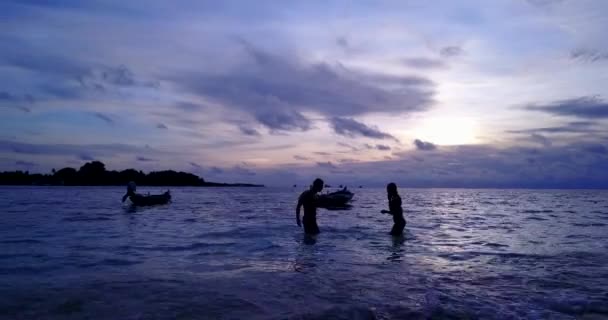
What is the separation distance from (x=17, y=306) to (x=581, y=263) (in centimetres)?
1395

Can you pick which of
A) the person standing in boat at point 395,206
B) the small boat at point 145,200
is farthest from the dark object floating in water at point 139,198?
the person standing in boat at point 395,206

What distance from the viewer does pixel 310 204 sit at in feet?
53.6

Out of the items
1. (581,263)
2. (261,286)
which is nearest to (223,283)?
(261,286)

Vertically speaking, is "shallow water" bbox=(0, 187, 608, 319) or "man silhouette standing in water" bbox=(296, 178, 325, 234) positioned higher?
"man silhouette standing in water" bbox=(296, 178, 325, 234)

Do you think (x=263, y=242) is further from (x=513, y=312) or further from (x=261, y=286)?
(x=513, y=312)

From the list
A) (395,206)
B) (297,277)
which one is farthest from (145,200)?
(297,277)

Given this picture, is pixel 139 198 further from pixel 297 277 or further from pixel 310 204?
pixel 297 277

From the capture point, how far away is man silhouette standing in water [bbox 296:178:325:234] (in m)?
15.5

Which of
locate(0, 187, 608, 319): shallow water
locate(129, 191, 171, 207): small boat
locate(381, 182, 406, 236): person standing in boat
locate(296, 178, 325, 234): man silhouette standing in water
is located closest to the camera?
locate(0, 187, 608, 319): shallow water

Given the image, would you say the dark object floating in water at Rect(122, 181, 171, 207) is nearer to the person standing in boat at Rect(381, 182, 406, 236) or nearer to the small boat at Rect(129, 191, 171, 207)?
the small boat at Rect(129, 191, 171, 207)

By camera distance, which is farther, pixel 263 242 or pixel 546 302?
pixel 263 242

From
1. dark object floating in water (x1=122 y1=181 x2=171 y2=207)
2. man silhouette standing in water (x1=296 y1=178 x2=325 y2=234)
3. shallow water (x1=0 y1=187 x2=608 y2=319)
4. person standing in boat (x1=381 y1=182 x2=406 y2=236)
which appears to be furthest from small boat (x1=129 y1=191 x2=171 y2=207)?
person standing in boat (x1=381 y1=182 x2=406 y2=236)

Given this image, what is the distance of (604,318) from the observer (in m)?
6.97

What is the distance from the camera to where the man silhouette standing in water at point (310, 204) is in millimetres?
15539
